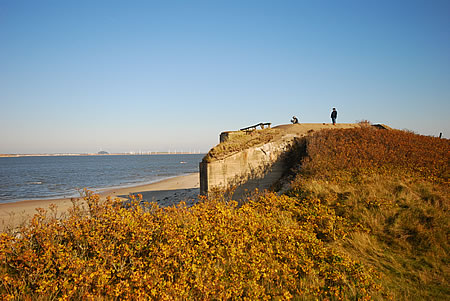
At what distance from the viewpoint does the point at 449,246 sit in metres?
6.53

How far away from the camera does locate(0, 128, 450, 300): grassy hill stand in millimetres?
4105

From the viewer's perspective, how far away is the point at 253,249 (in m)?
5.21

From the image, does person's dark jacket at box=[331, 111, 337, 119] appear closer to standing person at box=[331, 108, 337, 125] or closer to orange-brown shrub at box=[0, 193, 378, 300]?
standing person at box=[331, 108, 337, 125]

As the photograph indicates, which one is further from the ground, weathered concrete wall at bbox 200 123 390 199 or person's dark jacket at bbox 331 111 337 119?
person's dark jacket at bbox 331 111 337 119

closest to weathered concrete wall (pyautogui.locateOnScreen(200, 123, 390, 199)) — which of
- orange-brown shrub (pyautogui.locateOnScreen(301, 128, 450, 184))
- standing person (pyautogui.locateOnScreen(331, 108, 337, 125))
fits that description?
orange-brown shrub (pyautogui.locateOnScreen(301, 128, 450, 184))

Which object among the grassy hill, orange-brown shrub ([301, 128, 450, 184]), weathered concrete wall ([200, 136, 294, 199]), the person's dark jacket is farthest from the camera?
the person's dark jacket

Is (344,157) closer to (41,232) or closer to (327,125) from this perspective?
(327,125)

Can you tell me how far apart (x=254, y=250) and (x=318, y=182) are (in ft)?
18.0

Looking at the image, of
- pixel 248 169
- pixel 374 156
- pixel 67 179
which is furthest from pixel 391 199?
pixel 67 179

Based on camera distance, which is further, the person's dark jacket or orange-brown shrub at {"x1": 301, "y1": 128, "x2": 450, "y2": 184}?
the person's dark jacket

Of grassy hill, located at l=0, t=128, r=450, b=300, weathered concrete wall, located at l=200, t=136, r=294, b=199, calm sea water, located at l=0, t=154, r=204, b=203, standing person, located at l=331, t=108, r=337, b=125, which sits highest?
standing person, located at l=331, t=108, r=337, b=125

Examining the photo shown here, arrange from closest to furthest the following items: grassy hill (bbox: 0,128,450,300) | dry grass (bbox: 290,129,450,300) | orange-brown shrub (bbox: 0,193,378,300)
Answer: orange-brown shrub (bbox: 0,193,378,300) → grassy hill (bbox: 0,128,450,300) → dry grass (bbox: 290,129,450,300)

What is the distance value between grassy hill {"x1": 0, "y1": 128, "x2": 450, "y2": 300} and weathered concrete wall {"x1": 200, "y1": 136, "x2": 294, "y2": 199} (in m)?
4.30

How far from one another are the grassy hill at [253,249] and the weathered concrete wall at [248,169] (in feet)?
14.1
